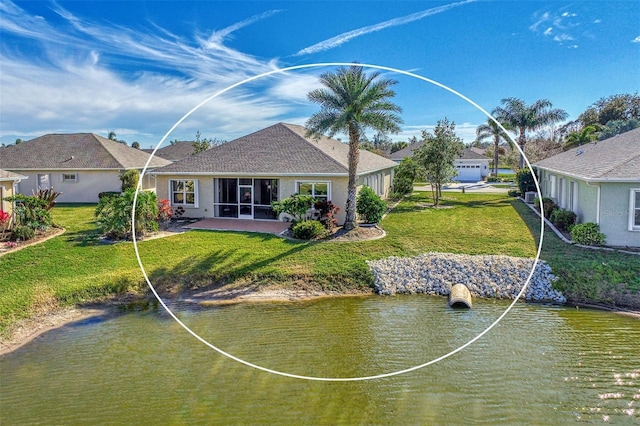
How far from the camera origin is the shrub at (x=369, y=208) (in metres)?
16.9

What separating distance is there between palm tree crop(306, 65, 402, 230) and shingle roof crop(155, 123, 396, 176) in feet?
10.5

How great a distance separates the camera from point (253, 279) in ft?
39.2

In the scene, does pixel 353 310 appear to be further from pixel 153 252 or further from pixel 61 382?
pixel 153 252

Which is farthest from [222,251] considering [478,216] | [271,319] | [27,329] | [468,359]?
[478,216]

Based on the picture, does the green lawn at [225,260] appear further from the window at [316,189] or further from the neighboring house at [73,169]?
the neighboring house at [73,169]

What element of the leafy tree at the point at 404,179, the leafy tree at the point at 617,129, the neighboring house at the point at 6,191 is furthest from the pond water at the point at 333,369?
the leafy tree at the point at 617,129

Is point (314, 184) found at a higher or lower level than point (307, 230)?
higher

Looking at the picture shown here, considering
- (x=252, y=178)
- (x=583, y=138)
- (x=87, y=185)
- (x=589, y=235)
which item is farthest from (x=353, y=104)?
(x=583, y=138)

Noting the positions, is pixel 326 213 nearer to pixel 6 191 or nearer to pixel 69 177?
pixel 6 191

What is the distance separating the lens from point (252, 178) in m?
19.1

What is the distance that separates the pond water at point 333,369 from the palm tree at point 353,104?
665 cm

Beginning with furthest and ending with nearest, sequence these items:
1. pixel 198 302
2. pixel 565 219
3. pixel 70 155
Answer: pixel 70 155
pixel 565 219
pixel 198 302

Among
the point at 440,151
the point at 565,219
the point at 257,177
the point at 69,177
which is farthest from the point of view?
the point at 69,177

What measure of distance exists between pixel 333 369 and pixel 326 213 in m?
9.31
